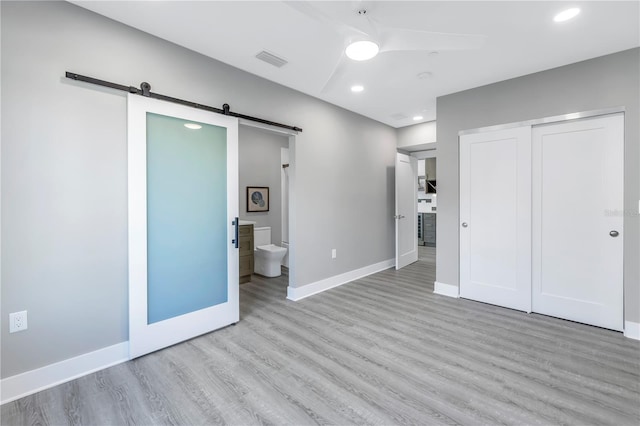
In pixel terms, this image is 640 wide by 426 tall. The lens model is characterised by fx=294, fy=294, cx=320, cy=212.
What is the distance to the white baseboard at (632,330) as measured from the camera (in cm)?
266

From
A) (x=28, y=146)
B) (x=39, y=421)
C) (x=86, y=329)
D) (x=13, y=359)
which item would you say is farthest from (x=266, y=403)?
(x=28, y=146)

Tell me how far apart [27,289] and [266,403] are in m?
1.74

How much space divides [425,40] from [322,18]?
65 centimetres

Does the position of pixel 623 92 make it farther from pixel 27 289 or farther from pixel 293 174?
pixel 27 289

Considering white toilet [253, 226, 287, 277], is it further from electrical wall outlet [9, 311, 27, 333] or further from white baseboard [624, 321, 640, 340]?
white baseboard [624, 321, 640, 340]

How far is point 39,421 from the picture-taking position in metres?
1.70

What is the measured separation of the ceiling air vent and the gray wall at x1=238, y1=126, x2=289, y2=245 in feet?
8.05

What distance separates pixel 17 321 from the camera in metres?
1.90

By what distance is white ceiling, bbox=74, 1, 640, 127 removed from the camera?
211 cm

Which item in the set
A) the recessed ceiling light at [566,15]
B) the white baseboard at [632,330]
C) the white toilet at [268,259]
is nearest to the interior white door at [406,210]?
the white toilet at [268,259]

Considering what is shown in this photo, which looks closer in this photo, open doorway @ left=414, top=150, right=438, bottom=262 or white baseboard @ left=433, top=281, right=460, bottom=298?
white baseboard @ left=433, top=281, right=460, bottom=298

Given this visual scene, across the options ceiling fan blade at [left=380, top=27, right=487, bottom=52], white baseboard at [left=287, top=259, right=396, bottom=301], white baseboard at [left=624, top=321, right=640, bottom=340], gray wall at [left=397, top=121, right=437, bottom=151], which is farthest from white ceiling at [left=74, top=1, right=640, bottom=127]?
white baseboard at [left=624, top=321, right=640, bottom=340]

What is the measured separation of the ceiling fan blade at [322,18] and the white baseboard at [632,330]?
3466 mm

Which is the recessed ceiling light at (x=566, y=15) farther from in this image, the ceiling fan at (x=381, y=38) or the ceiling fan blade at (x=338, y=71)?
the ceiling fan blade at (x=338, y=71)
